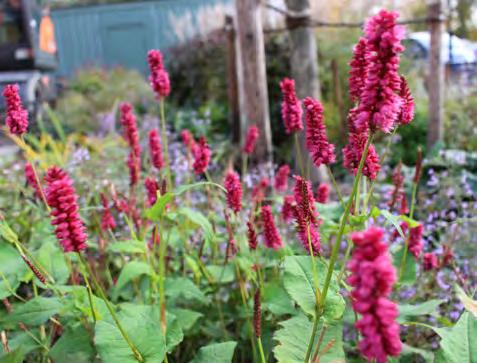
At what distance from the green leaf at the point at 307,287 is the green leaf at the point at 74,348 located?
60 centimetres

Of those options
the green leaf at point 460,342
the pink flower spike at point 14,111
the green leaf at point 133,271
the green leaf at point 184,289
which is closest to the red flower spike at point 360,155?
the green leaf at point 460,342

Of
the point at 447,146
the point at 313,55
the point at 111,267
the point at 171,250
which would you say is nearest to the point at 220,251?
the point at 171,250

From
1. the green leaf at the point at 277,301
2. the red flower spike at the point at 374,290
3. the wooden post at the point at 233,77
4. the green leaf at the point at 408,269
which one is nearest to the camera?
the red flower spike at the point at 374,290

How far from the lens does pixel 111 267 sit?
2.70m

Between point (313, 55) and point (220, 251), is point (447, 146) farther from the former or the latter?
point (220, 251)

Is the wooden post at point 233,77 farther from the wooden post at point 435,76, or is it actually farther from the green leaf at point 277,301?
the green leaf at point 277,301

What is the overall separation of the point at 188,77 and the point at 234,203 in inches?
256

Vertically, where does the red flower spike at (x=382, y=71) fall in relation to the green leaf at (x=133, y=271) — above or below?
above

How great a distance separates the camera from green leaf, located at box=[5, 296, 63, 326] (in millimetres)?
1531

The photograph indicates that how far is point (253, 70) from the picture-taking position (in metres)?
4.65

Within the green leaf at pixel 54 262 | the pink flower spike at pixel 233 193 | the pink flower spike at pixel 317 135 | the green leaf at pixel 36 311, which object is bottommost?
the green leaf at pixel 36 311

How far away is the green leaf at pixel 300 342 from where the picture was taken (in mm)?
1263

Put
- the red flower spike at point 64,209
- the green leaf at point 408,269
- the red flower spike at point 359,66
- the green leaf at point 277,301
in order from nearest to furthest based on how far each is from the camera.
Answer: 1. the red flower spike at point 64,209
2. the red flower spike at point 359,66
3. the green leaf at point 277,301
4. the green leaf at point 408,269

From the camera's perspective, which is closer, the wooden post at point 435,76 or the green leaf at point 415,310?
the green leaf at point 415,310
